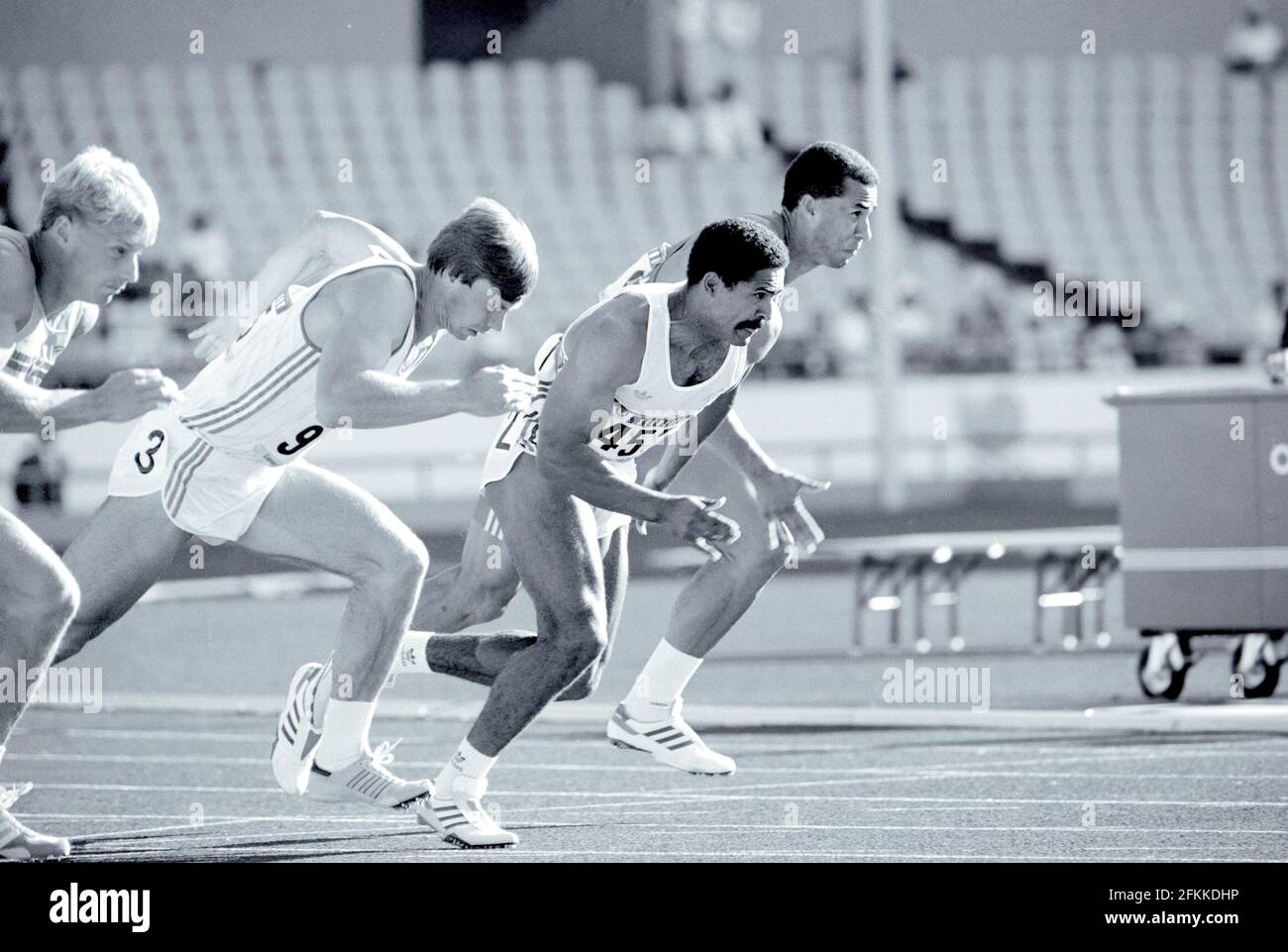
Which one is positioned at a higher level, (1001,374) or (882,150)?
(882,150)

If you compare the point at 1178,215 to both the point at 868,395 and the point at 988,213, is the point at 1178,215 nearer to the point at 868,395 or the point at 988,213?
the point at 988,213

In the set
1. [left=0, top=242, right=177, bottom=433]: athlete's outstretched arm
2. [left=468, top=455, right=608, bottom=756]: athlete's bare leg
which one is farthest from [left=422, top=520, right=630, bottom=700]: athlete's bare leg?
[left=0, top=242, right=177, bottom=433]: athlete's outstretched arm

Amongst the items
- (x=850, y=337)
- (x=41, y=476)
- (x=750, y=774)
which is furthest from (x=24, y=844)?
(x=850, y=337)

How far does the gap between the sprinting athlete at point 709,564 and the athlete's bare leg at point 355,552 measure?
1.29 feet

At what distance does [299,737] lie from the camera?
7.03m

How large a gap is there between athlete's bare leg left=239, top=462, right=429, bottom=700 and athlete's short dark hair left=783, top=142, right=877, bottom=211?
5.86 feet

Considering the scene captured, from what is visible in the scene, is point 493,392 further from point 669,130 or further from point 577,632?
point 669,130

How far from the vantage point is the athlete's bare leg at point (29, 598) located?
5.96 metres

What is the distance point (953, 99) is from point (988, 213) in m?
1.50

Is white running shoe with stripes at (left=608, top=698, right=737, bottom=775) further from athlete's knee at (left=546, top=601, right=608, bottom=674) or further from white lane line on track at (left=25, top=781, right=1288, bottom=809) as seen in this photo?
athlete's knee at (left=546, top=601, right=608, bottom=674)

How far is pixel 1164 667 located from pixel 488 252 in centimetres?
597

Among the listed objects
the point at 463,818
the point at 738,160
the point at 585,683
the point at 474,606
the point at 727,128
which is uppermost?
the point at 727,128

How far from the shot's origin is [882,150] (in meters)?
17.5
